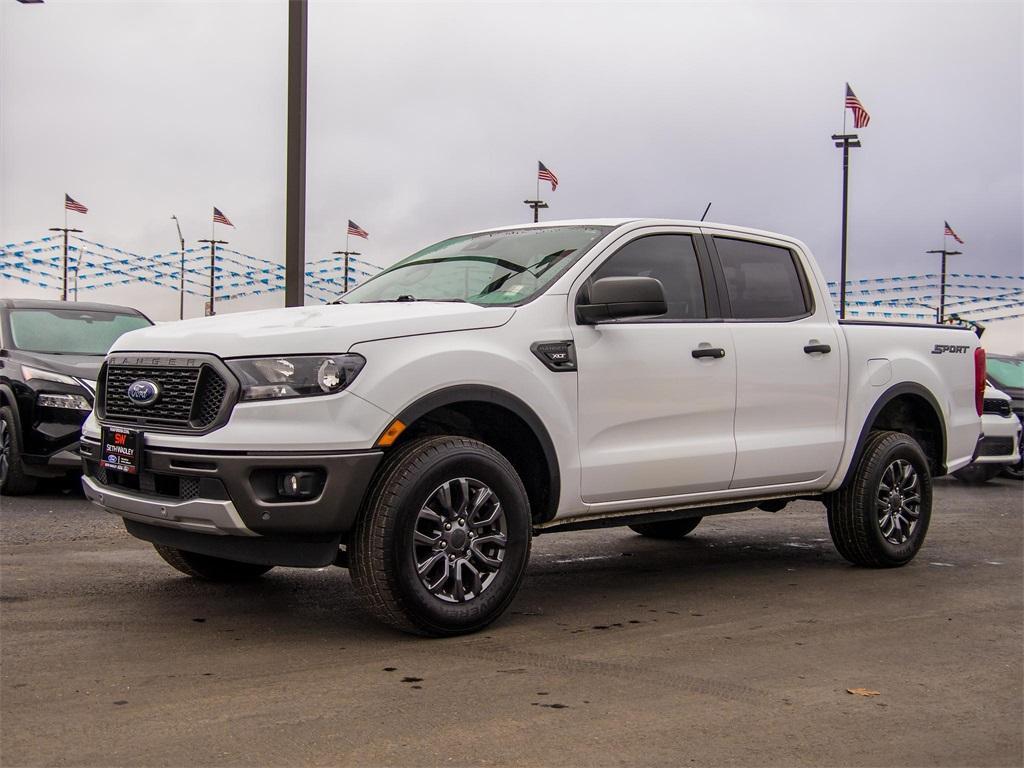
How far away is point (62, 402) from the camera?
972cm

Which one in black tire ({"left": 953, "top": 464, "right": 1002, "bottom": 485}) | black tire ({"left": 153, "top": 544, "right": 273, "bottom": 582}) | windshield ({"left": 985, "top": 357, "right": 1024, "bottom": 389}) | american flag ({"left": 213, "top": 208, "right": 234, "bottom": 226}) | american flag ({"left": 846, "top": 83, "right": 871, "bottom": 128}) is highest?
american flag ({"left": 846, "top": 83, "right": 871, "bottom": 128})

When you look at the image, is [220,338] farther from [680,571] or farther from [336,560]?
[680,571]

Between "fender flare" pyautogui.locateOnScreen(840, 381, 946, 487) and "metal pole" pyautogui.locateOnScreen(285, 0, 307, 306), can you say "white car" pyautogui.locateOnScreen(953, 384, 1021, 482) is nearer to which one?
"fender flare" pyautogui.locateOnScreen(840, 381, 946, 487)

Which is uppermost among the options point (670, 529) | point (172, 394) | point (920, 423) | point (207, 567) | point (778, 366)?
point (778, 366)

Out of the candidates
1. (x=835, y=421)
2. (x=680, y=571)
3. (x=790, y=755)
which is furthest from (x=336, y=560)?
(x=835, y=421)

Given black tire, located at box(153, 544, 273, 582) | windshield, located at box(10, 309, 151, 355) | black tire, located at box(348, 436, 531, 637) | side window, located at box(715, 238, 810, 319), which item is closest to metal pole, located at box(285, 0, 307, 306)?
windshield, located at box(10, 309, 151, 355)

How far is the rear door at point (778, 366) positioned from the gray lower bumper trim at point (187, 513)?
9.16 ft

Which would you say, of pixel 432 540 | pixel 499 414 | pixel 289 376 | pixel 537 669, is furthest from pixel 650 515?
pixel 289 376

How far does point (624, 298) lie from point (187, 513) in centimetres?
220

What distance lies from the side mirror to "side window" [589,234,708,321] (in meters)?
0.42

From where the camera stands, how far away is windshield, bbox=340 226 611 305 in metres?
5.75

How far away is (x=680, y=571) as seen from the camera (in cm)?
719

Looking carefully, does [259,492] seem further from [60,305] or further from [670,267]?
[60,305]

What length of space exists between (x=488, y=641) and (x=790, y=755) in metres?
1.71
